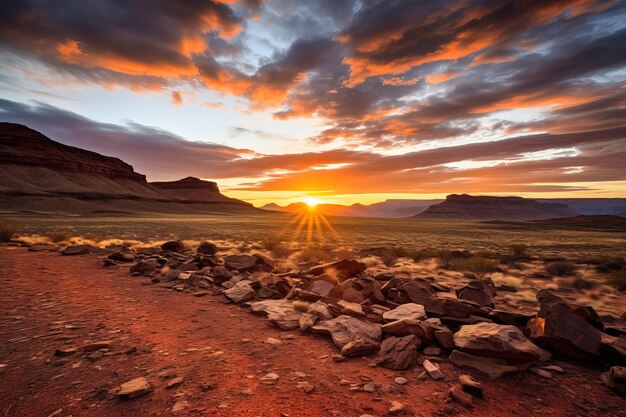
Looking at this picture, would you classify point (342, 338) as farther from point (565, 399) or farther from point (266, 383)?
point (565, 399)

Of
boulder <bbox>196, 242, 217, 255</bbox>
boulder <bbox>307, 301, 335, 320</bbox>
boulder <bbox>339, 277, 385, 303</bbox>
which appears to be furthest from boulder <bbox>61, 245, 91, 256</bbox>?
boulder <bbox>339, 277, 385, 303</bbox>

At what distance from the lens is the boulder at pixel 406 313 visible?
7.15m

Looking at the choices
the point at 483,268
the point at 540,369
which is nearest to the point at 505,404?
the point at 540,369

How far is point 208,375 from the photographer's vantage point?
16.0 feet

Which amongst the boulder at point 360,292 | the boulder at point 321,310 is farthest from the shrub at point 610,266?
the boulder at point 321,310

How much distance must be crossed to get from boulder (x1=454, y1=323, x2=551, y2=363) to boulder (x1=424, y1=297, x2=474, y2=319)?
1.21 meters

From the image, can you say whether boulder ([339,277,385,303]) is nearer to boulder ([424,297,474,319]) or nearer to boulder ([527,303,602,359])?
boulder ([424,297,474,319])

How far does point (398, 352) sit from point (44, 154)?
181 metres

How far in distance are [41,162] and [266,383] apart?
17209 cm

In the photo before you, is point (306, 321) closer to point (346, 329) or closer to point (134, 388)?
point (346, 329)

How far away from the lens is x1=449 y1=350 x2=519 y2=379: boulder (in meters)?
5.03

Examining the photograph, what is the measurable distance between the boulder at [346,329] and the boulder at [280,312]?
0.75 meters

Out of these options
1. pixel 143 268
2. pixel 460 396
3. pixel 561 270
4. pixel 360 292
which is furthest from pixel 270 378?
pixel 561 270

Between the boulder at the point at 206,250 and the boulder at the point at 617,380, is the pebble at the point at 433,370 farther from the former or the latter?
the boulder at the point at 206,250
